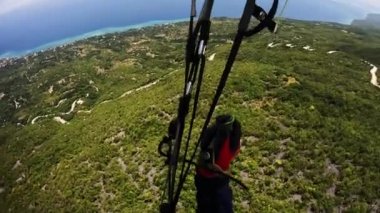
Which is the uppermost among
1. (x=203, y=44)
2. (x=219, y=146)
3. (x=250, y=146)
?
(x=203, y=44)

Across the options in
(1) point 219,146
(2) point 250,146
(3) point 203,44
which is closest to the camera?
(3) point 203,44

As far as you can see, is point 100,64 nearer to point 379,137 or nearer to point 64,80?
point 64,80

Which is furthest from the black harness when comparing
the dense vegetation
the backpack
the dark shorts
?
the dense vegetation

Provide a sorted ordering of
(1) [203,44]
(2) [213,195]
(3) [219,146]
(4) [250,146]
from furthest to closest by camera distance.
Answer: (4) [250,146] → (2) [213,195] → (3) [219,146] → (1) [203,44]

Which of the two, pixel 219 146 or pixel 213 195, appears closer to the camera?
pixel 219 146

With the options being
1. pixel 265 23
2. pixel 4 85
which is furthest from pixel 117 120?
pixel 4 85

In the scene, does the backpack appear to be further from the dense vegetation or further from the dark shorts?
the dense vegetation

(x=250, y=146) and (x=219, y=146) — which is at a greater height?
(x=219, y=146)

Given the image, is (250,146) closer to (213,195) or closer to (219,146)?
(213,195)

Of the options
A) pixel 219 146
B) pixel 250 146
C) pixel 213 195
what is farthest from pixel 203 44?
pixel 250 146
